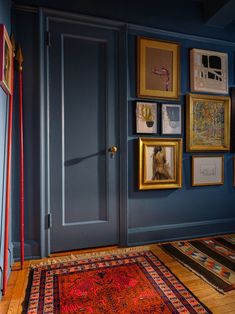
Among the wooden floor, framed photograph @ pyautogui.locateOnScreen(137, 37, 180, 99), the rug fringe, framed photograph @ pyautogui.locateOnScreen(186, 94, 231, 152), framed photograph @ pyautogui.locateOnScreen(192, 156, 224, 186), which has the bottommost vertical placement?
the wooden floor

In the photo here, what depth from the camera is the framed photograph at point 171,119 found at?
222cm

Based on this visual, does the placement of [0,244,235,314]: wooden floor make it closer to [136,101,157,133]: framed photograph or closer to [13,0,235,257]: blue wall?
[13,0,235,257]: blue wall

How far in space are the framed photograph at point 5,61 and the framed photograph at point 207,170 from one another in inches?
70.5

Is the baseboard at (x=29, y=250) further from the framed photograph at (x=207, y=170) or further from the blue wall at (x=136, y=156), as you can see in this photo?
the framed photograph at (x=207, y=170)

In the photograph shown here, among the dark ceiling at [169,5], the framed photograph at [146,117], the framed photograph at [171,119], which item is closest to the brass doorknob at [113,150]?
the framed photograph at [146,117]

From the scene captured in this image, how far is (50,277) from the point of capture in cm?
159

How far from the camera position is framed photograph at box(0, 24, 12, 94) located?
1319 millimetres

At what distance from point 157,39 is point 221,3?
0.67 meters

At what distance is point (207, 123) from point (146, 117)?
0.69 meters

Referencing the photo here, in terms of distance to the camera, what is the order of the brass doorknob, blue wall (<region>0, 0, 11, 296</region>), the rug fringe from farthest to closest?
the brass doorknob
the rug fringe
blue wall (<region>0, 0, 11, 296</region>)

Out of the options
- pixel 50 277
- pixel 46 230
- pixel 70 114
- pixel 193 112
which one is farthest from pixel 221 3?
pixel 50 277

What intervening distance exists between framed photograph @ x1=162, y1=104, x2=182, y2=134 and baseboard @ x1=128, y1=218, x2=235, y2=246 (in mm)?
953

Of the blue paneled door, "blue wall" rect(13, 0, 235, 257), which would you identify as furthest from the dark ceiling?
the blue paneled door

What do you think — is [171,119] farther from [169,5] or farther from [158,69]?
[169,5]
